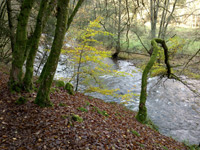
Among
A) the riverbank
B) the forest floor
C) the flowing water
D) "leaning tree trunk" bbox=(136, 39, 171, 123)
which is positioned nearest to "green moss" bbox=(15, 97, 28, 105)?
the forest floor

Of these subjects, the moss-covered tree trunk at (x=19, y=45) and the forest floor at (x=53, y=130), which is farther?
the moss-covered tree trunk at (x=19, y=45)

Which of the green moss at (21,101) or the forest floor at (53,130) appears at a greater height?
the green moss at (21,101)

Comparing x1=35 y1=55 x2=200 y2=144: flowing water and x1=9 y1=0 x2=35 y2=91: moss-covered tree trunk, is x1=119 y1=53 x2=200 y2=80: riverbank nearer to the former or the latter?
x1=35 y1=55 x2=200 y2=144: flowing water

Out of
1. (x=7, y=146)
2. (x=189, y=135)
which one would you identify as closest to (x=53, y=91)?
(x=7, y=146)

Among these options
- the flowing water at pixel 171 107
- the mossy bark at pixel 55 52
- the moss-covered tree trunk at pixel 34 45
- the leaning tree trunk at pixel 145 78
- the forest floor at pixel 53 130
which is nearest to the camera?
the forest floor at pixel 53 130

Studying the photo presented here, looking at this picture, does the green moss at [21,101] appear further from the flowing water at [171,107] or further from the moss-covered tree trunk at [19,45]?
the flowing water at [171,107]

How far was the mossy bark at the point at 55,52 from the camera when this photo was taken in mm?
4391

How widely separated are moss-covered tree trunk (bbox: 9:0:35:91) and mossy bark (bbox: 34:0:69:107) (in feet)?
3.92

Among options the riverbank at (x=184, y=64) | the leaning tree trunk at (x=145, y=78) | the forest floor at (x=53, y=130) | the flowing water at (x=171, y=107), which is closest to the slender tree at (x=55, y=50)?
the forest floor at (x=53, y=130)

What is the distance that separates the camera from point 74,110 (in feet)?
18.7

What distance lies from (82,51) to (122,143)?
6.40m

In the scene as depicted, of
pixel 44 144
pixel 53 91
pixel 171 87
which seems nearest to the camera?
pixel 44 144

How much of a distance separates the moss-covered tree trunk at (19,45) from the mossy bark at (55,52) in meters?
1.19

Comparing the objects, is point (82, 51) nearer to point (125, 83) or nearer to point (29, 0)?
point (29, 0)
